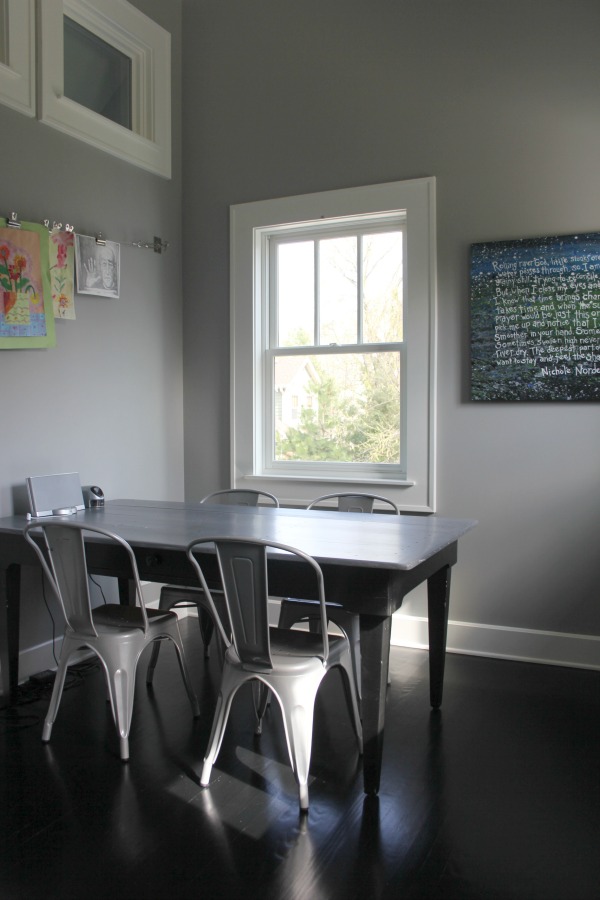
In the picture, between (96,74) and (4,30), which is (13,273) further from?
(96,74)

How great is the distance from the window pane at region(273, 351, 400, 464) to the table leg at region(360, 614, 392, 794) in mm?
1907

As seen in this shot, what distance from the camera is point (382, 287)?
4.16m

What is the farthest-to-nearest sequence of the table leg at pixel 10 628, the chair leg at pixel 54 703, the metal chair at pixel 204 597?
1. the metal chair at pixel 204 597
2. the table leg at pixel 10 628
3. the chair leg at pixel 54 703

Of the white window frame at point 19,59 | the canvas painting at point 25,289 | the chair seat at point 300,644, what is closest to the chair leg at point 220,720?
the chair seat at point 300,644

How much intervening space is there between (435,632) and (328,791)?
0.89 meters

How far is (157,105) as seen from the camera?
169 inches

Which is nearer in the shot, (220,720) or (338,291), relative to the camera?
(220,720)

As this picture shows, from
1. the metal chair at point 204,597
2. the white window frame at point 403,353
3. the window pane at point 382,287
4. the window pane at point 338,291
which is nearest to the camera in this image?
the metal chair at point 204,597

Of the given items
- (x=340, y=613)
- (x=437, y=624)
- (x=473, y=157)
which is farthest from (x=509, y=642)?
(x=473, y=157)

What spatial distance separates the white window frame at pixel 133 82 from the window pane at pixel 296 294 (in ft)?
2.93

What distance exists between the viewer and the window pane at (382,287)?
4.12 meters

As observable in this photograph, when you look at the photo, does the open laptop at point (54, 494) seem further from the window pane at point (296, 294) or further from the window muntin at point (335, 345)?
the window pane at point (296, 294)

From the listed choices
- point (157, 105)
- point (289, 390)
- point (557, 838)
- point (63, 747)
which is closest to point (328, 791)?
point (557, 838)

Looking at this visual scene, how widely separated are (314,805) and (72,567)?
1159mm
